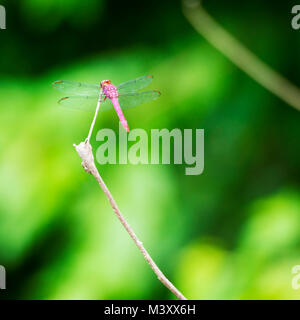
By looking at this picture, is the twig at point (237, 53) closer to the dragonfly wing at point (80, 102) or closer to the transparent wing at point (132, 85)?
the transparent wing at point (132, 85)

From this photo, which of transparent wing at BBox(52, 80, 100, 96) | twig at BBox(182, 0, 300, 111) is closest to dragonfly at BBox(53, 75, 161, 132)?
transparent wing at BBox(52, 80, 100, 96)

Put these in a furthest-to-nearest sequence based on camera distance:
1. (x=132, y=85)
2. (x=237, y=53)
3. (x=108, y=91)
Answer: (x=237, y=53) → (x=132, y=85) → (x=108, y=91)

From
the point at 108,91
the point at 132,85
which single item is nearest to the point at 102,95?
the point at 108,91

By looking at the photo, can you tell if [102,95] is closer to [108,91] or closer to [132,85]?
[108,91]

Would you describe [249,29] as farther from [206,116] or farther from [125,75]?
[125,75]

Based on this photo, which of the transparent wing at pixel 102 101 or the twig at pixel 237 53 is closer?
the transparent wing at pixel 102 101

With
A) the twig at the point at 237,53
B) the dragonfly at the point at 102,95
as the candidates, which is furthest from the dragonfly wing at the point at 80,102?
the twig at the point at 237,53
